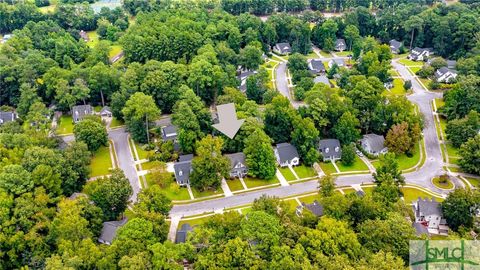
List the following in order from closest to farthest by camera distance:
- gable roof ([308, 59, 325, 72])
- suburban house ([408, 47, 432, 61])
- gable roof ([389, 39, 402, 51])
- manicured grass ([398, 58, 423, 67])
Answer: gable roof ([308, 59, 325, 72]), manicured grass ([398, 58, 423, 67]), suburban house ([408, 47, 432, 61]), gable roof ([389, 39, 402, 51])

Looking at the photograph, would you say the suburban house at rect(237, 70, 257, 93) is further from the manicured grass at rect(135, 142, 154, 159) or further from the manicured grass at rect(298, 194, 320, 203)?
the manicured grass at rect(298, 194, 320, 203)

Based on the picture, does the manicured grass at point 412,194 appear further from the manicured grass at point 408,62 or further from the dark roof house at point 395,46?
the dark roof house at point 395,46

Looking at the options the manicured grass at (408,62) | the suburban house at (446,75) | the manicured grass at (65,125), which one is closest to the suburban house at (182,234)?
the manicured grass at (65,125)

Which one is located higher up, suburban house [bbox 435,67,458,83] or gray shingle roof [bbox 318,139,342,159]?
gray shingle roof [bbox 318,139,342,159]

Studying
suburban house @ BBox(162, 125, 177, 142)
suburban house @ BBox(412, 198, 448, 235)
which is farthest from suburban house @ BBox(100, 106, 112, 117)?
suburban house @ BBox(412, 198, 448, 235)

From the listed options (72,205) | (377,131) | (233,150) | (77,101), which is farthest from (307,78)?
(72,205)

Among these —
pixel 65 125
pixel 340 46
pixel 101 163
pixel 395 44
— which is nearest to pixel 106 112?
pixel 65 125

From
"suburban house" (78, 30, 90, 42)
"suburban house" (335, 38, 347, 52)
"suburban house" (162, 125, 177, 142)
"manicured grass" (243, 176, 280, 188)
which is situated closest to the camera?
"manicured grass" (243, 176, 280, 188)
